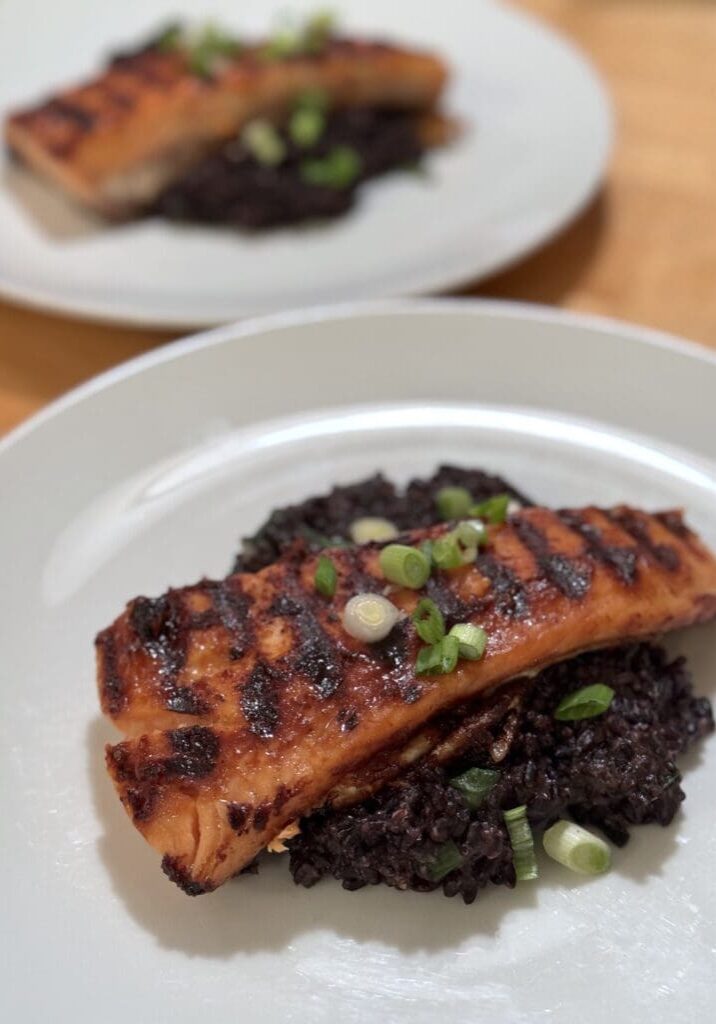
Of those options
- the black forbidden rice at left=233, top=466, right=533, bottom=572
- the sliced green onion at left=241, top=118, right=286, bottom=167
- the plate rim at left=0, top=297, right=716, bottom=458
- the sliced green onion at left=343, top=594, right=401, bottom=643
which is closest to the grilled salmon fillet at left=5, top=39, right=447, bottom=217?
the sliced green onion at left=241, top=118, right=286, bottom=167

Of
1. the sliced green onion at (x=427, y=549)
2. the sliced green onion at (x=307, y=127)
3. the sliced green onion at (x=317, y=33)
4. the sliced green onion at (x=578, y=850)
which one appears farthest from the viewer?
the sliced green onion at (x=317, y=33)

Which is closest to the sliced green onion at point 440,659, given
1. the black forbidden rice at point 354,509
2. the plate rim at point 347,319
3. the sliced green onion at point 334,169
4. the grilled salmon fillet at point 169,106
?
the black forbidden rice at point 354,509

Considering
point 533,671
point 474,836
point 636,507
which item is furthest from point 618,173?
point 474,836

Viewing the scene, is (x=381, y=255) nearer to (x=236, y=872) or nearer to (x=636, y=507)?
(x=636, y=507)

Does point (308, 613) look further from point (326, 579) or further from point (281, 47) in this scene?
point (281, 47)

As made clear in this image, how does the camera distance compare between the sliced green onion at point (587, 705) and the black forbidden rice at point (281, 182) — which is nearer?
the sliced green onion at point (587, 705)

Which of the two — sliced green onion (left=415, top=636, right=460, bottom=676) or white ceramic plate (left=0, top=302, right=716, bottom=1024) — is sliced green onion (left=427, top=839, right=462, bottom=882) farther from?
sliced green onion (left=415, top=636, right=460, bottom=676)

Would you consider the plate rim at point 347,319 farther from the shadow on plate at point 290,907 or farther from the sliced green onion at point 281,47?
the sliced green onion at point 281,47
